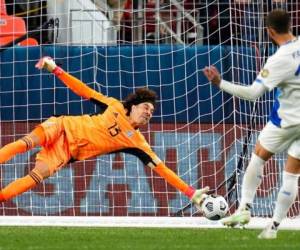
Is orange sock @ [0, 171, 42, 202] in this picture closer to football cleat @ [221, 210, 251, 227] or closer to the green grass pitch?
the green grass pitch

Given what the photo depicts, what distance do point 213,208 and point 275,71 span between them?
255 centimetres

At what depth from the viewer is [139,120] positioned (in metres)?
13.8

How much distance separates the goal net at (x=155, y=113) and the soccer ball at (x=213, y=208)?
259 centimetres

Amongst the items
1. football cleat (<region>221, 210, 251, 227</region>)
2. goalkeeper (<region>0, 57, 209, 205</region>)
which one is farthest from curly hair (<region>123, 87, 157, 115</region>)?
football cleat (<region>221, 210, 251, 227</region>)

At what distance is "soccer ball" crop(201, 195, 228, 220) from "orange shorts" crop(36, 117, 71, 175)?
5.53ft

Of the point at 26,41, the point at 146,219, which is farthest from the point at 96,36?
the point at 146,219

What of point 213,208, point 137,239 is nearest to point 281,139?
point 137,239

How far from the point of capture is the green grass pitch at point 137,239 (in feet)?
35.2

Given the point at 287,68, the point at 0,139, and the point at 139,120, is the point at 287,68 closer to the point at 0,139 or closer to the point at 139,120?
the point at 139,120

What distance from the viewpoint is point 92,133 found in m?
13.9

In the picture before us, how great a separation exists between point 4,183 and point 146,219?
8.40 ft

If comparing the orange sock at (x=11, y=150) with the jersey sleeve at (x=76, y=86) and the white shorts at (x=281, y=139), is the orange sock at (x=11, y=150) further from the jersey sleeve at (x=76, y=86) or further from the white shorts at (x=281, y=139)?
the white shorts at (x=281, y=139)

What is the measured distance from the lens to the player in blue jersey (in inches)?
431

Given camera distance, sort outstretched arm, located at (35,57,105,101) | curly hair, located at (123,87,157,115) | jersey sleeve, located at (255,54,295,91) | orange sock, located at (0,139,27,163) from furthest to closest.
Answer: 1. curly hair, located at (123,87,157,115)
2. outstretched arm, located at (35,57,105,101)
3. orange sock, located at (0,139,27,163)
4. jersey sleeve, located at (255,54,295,91)
